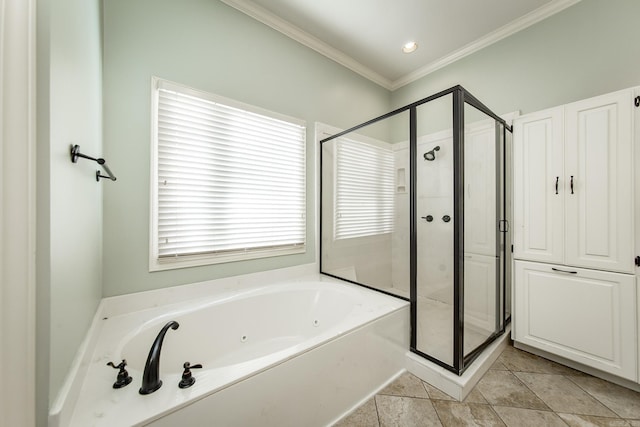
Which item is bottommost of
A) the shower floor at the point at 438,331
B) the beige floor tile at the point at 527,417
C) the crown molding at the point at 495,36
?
the beige floor tile at the point at 527,417

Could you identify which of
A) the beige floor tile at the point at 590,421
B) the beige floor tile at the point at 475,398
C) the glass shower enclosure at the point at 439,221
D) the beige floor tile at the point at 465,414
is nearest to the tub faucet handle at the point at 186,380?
the beige floor tile at the point at 465,414

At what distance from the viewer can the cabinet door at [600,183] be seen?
1.42m

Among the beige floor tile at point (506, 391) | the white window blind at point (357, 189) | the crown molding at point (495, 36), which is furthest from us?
the white window blind at point (357, 189)

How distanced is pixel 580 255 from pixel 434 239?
97cm

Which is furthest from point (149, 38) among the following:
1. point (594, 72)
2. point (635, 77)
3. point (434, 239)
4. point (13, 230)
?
point (635, 77)

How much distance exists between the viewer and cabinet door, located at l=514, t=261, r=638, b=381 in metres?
1.42

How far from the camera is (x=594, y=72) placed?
1.71 metres

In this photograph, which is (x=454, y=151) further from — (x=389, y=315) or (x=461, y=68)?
(x=461, y=68)

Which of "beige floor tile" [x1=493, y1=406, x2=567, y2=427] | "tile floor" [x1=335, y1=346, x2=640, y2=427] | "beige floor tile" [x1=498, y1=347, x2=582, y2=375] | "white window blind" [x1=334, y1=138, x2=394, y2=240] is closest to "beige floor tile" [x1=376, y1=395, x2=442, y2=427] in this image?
"tile floor" [x1=335, y1=346, x2=640, y2=427]

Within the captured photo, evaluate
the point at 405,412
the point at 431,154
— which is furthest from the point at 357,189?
the point at 405,412

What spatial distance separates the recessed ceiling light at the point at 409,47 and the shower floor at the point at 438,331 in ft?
7.77

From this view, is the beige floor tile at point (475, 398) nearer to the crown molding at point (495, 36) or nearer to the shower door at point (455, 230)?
the shower door at point (455, 230)

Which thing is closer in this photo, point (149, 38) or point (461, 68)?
point (149, 38)

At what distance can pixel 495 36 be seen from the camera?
218 centimetres
